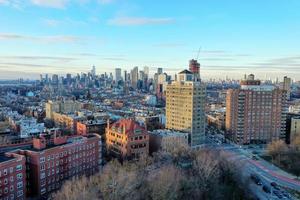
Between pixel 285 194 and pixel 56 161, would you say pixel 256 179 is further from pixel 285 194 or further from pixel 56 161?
pixel 56 161

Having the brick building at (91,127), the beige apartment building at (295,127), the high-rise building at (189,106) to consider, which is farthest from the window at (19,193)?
the beige apartment building at (295,127)

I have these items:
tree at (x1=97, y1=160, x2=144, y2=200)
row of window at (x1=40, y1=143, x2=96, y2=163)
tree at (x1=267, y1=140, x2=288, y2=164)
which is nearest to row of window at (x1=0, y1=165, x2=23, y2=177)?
row of window at (x1=40, y1=143, x2=96, y2=163)

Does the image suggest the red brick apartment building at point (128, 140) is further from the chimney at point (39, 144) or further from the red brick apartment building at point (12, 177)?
the red brick apartment building at point (12, 177)

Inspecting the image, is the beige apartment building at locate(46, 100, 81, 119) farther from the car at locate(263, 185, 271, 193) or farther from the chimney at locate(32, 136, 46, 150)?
the car at locate(263, 185, 271, 193)

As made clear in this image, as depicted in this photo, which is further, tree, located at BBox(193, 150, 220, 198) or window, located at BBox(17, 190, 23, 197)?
tree, located at BBox(193, 150, 220, 198)

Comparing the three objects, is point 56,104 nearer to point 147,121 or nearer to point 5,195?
point 147,121

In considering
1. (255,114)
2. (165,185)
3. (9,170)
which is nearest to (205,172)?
(165,185)
